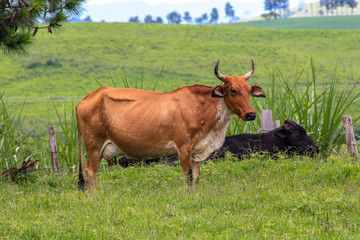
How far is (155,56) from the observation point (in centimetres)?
7081

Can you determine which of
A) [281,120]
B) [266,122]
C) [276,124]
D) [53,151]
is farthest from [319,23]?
[53,151]

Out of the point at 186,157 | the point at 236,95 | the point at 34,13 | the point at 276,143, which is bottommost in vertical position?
the point at 276,143

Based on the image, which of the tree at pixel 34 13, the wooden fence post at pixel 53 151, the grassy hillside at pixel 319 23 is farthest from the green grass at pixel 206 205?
the grassy hillside at pixel 319 23

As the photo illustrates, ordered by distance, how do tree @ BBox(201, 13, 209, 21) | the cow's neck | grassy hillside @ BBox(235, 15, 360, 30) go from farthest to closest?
tree @ BBox(201, 13, 209, 21) < grassy hillside @ BBox(235, 15, 360, 30) < the cow's neck

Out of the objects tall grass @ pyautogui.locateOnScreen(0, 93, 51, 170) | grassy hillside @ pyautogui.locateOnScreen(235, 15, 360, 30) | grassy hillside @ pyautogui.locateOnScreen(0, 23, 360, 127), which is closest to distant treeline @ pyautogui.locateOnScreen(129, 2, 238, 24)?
grassy hillside @ pyautogui.locateOnScreen(235, 15, 360, 30)

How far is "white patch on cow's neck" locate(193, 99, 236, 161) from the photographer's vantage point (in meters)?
6.48

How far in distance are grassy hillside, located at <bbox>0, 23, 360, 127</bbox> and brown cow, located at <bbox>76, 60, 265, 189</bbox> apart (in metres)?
39.7

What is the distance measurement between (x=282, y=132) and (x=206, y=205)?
3.28 metres

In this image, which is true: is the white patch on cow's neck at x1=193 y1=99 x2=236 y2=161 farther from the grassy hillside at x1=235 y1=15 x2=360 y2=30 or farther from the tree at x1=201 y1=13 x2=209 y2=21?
the tree at x1=201 y1=13 x2=209 y2=21

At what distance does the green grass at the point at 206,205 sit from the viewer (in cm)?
465

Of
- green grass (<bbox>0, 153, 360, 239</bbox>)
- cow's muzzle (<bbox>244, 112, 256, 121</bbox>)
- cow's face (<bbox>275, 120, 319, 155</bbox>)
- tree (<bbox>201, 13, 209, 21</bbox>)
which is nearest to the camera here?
green grass (<bbox>0, 153, 360, 239</bbox>)

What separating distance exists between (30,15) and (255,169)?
3.82 metres

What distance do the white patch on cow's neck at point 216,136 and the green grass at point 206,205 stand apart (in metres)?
0.49

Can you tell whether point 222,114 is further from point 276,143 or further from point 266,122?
point 266,122
